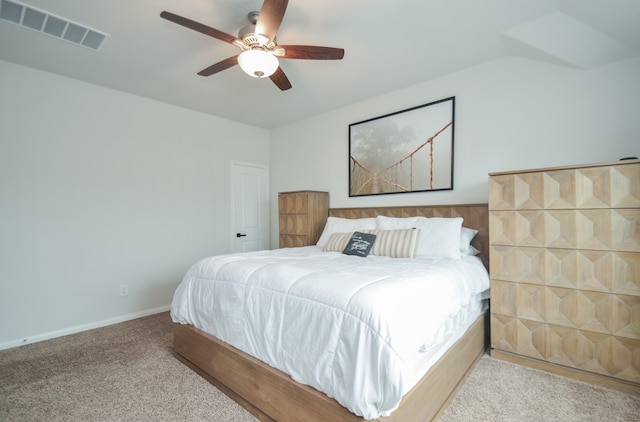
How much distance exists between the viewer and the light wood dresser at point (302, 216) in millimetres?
3922

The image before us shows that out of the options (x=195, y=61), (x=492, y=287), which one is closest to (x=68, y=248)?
(x=195, y=61)

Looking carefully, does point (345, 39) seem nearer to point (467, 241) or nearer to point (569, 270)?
point (467, 241)

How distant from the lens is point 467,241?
8.94 ft

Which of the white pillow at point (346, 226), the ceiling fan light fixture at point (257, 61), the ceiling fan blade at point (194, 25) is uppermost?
the ceiling fan blade at point (194, 25)

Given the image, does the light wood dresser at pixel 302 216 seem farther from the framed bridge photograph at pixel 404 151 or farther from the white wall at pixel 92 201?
the white wall at pixel 92 201

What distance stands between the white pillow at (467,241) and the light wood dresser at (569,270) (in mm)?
332

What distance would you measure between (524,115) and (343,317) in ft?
8.33

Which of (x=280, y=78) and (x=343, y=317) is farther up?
(x=280, y=78)

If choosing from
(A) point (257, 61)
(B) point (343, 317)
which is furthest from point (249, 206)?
(B) point (343, 317)

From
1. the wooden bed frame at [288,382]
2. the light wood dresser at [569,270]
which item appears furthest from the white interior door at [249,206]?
the light wood dresser at [569,270]

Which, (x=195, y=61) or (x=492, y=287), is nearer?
(x=492, y=287)

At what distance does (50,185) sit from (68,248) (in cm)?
66

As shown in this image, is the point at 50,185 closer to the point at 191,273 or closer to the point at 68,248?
the point at 68,248

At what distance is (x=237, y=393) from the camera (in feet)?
6.06
